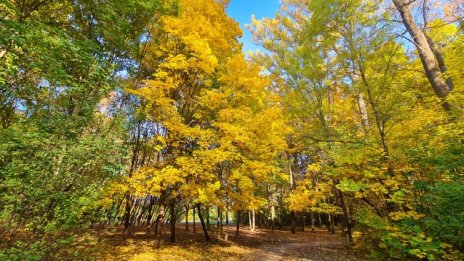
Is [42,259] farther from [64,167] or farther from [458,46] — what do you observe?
[458,46]

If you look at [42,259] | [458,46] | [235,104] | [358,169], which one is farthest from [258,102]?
[42,259]

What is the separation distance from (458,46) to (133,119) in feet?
39.6

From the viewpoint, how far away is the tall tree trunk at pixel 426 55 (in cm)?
827

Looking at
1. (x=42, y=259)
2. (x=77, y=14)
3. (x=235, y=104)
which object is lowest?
(x=42, y=259)

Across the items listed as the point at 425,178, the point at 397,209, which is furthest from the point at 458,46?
the point at 397,209

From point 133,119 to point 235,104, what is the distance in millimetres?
4280

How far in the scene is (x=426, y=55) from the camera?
851cm

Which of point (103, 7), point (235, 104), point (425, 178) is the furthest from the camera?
point (235, 104)

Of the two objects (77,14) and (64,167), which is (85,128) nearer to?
(64,167)

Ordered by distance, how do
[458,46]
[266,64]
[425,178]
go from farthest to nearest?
[266,64]
[458,46]
[425,178]

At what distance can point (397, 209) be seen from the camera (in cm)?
730

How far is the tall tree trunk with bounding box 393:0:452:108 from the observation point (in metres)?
8.27

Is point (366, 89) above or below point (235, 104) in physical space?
below

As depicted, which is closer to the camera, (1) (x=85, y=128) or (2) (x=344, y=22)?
(1) (x=85, y=128)
